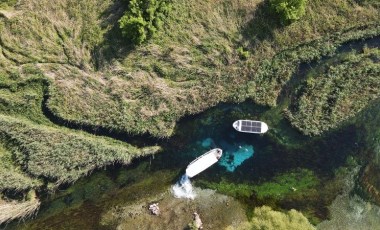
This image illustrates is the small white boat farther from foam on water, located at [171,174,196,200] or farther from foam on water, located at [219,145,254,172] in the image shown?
foam on water, located at [171,174,196,200]

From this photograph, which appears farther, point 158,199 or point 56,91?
point 158,199

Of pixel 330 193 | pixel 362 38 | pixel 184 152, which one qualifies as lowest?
pixel 330 193

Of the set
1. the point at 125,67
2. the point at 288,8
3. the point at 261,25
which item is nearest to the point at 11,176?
the point at 125,67

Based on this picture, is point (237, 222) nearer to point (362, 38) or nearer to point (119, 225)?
point (119, 225)

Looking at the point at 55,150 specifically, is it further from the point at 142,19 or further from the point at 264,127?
the point at 264,127

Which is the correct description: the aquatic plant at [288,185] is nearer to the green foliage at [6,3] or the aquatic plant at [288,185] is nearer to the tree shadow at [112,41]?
the tree shadow at [112,41]

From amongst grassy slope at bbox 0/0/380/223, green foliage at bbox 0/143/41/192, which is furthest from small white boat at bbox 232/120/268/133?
green foliage at bbox 0/143/41/192

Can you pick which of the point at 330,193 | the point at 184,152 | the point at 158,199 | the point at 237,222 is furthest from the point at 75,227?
the point at 330,193
